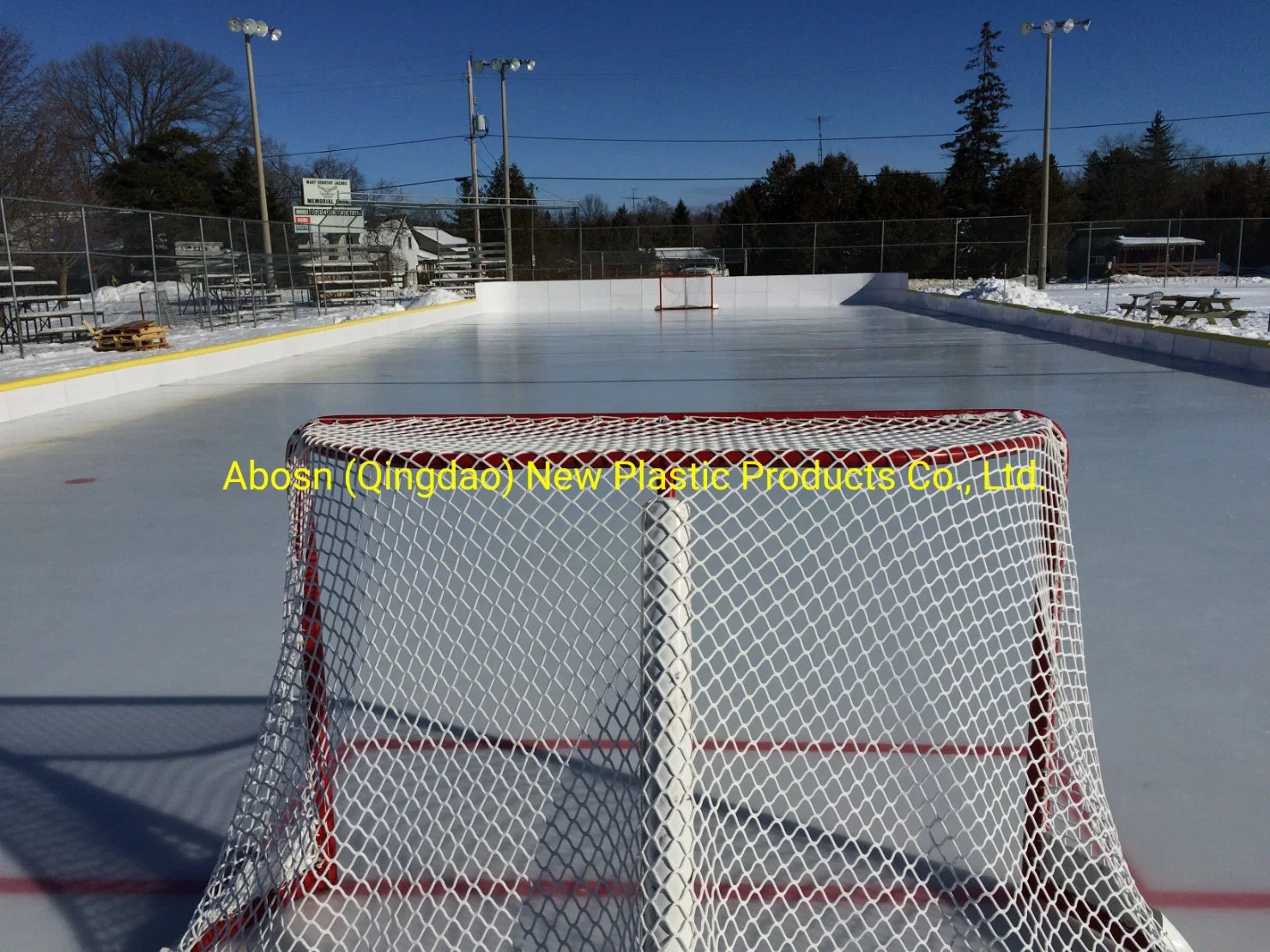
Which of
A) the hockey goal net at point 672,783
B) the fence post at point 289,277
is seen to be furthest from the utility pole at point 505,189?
the hockey goal net at point 672,783

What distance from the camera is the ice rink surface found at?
2.26m

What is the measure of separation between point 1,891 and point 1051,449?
244 centimetres

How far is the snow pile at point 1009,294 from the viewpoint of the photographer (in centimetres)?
2100

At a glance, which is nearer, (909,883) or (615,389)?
(909,883)

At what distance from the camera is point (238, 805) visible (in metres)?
2.14

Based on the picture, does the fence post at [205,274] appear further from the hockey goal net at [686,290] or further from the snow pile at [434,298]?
the hockey goal net at [686,290]

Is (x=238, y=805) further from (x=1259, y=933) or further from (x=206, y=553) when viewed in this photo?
(x=206, y=553)

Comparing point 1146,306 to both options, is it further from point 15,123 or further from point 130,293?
point 15,123

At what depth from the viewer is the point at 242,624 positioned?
3738mm

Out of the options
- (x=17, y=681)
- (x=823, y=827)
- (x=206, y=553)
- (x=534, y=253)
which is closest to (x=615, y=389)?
(x=206, y=553)

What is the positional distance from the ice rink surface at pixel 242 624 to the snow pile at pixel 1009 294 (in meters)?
11.5

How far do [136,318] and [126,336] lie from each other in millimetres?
4166

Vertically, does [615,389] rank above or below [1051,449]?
below

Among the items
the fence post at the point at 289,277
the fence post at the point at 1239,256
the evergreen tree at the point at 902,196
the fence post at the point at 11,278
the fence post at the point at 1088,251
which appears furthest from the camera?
the evergreen tree at the point at 902,196
